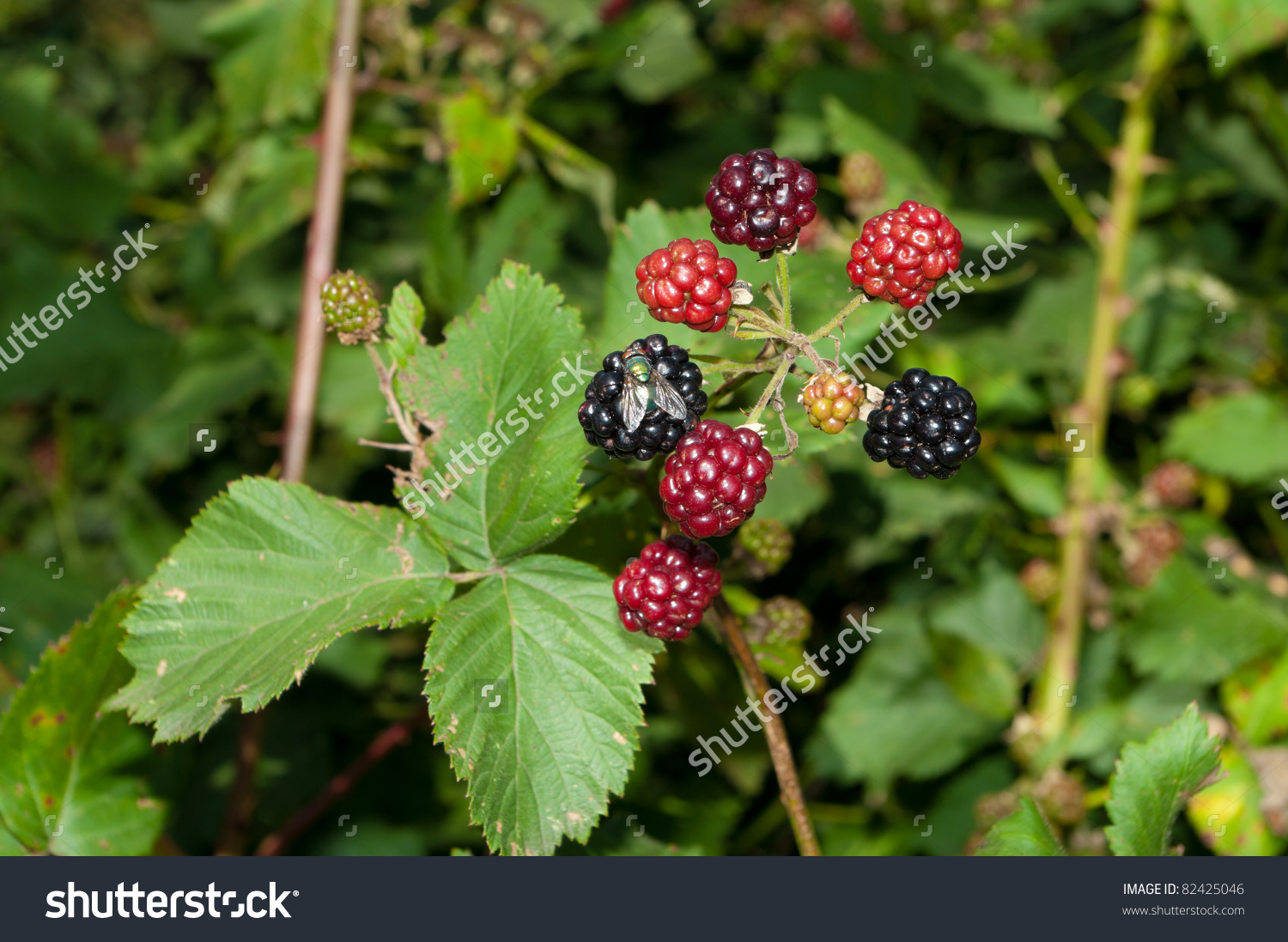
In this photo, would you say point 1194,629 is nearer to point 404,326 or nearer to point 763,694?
point 763,694

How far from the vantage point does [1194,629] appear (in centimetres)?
196

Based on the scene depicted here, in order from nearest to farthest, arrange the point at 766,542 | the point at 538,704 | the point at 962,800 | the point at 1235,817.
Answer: the point at 538,704, the point at 766,542, the point at 1235,817, the point at 962,800

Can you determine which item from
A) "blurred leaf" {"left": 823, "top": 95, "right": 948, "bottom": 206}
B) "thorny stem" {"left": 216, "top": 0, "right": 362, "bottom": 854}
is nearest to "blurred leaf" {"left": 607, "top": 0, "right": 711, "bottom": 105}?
"blurred leaf" {"left": 823, "top": 95, "right": 948, "bottom": 206}

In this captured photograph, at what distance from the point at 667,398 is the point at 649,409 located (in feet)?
0.07

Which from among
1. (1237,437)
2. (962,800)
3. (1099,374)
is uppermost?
(1099,374)

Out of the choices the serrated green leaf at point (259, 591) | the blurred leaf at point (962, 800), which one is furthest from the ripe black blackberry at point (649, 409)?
the blurred leaf at point (962, 800)

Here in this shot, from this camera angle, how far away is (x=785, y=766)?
1.18 metres

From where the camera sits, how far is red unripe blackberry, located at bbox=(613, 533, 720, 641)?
1000mm

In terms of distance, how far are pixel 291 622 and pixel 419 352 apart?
1.23 feet

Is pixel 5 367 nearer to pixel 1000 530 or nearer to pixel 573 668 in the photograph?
pixel 573 668

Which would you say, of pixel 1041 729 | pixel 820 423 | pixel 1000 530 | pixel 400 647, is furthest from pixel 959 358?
pixel 400 647

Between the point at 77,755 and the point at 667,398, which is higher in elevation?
the point at 667,398

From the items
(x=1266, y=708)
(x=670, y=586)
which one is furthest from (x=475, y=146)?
(x=1266, y=708)

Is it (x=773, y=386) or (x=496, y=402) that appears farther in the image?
(x=496, y=402)
